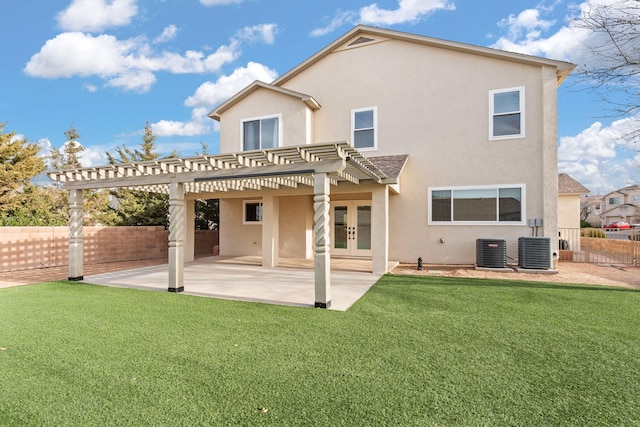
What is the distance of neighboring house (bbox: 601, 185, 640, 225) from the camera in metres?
57.1

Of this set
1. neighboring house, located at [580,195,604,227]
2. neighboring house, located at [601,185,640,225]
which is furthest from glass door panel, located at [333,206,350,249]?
neighboring house, located at [601,185,640,225]

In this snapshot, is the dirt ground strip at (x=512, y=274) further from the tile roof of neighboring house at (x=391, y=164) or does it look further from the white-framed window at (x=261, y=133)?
the white-framed window at (x=261, y=133)

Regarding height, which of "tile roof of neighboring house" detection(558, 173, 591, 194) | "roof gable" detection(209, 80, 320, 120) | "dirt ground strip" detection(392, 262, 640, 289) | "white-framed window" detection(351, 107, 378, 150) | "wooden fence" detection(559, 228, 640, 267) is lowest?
"dirt ground strip" detection(392, 262, 640, 289)

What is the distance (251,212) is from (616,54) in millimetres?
13104

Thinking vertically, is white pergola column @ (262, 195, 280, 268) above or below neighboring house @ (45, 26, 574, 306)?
below

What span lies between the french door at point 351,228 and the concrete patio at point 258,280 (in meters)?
1.05

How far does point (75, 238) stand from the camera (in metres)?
9.12

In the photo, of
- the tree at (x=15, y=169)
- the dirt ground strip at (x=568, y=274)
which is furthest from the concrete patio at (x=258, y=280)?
the tree at (x=15, y=169)

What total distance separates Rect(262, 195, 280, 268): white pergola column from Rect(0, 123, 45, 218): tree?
1309 cm

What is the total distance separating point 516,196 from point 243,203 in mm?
11006

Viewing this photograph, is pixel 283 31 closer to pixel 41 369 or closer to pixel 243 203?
pixel 243 203

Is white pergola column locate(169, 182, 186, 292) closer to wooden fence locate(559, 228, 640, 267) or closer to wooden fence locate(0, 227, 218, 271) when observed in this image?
wooden fence locate(0, 227, 218, 271)

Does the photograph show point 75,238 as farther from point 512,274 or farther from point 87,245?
point 512,274

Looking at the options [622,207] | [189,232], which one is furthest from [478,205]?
[622,207]
